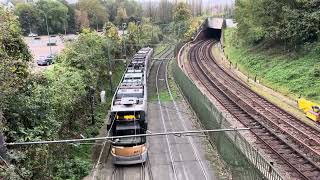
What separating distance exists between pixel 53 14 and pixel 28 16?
6359mm

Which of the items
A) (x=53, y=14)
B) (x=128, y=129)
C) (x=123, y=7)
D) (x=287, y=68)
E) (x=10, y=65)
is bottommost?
(x=128, y=129)

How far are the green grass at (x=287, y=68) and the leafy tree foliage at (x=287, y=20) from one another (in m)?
1.67

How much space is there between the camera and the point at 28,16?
74.6m

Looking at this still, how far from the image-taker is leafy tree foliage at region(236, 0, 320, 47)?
35.2 meters

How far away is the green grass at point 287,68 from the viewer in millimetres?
30180

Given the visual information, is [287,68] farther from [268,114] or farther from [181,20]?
[181,20]

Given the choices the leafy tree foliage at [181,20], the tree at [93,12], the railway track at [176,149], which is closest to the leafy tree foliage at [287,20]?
the railway track at [176,149]

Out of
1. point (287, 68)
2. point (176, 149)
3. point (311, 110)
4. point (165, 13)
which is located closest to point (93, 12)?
point (165, 13)

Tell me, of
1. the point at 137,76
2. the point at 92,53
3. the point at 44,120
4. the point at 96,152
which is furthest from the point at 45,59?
the point at 44,120

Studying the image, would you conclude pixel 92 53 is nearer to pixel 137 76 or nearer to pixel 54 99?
pixel 137 76

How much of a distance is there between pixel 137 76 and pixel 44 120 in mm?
14492

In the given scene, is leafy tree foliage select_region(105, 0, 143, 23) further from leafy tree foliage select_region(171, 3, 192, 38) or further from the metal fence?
the metal fence

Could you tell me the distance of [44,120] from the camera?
15.0 meters

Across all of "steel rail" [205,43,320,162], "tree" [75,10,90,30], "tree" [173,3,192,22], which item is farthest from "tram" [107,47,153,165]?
"tree" [173,3,192,22]
